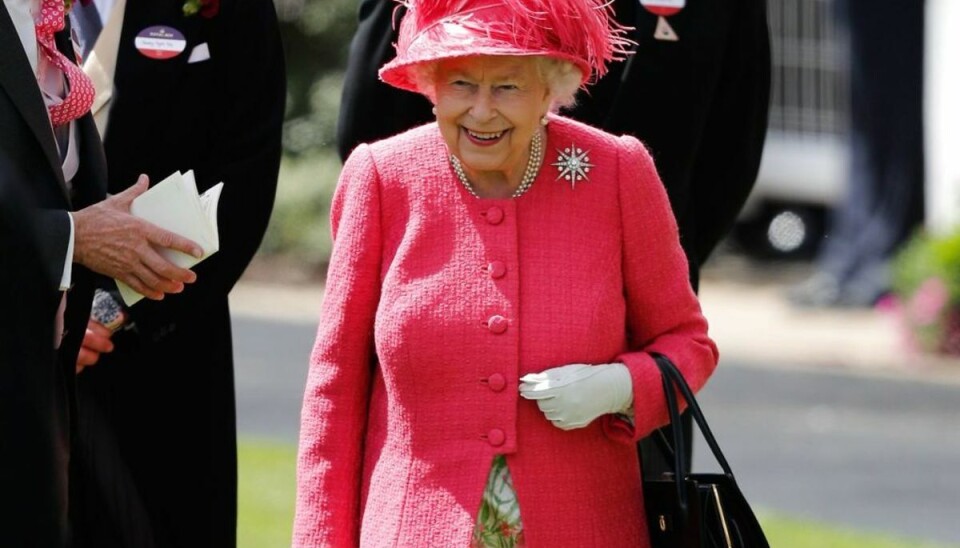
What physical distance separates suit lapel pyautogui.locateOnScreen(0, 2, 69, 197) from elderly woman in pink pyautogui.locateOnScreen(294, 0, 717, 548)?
0.56 m

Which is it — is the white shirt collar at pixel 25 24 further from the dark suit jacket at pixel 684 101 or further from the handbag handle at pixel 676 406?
the handbag handle at pixel 676 406

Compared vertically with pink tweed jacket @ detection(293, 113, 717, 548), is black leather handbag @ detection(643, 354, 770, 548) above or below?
below

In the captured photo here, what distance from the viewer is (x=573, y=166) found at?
12.6ft

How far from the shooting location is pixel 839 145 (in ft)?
57.5

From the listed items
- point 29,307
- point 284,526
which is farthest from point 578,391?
point 284,526

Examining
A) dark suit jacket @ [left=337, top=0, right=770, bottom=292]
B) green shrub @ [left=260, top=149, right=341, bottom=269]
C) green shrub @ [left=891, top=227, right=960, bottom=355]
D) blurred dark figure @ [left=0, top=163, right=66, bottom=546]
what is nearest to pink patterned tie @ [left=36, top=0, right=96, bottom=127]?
blurred dark figure @ [left=0, top=163, right=66, bottom=546]

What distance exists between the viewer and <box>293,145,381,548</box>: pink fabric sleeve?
3.80 meters

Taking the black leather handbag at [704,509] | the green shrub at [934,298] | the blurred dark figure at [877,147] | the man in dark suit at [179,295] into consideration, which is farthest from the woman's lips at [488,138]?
the blurred dark figure at [877,147]

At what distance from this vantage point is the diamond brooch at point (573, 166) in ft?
12.5

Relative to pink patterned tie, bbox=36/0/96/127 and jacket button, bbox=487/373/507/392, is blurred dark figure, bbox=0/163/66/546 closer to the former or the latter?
pink patterned tie, bbox=36/0/96/127

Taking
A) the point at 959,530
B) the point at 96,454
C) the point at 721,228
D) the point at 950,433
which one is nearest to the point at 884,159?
the point at 950,433

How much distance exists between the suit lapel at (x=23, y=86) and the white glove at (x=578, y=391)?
0.97 metres

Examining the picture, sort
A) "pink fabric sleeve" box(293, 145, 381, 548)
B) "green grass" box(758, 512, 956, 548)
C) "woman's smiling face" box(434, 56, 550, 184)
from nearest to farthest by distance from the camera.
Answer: "woman's smiling face" box(434, 56, 550, 184), "pink fabric sleeve" box(293, 145, 381, 548), "green grass" box(758, 512, 956, 548)

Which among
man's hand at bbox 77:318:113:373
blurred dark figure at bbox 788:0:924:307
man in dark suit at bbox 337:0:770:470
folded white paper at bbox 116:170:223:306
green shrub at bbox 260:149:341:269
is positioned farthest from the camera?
green shrub at bbox 260:149:341:269
